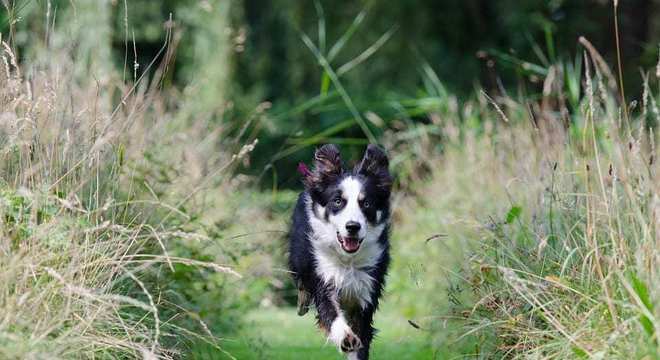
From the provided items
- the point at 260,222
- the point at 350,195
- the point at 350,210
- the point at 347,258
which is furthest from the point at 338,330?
the point at 260,222

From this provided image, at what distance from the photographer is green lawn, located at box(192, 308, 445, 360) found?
7.68 meters

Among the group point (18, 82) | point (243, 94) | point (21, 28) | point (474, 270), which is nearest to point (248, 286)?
point (474, 270)

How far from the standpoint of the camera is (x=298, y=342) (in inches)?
372

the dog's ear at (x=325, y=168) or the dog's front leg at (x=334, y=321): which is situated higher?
the dog's ear at (x=325, y=168)

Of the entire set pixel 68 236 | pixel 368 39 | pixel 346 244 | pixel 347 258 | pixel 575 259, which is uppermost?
pixel 68 236

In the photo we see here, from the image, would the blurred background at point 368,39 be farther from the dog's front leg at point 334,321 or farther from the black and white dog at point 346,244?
the dog's front leg at point 334,321

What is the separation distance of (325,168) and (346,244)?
2.28 ft

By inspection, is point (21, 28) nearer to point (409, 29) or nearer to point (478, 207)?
point (409, 29)

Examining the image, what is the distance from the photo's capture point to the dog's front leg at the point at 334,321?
668 cm

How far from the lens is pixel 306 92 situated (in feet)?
70.9

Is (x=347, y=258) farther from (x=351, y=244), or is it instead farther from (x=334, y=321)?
(x=334, y=321)

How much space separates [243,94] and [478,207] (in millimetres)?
11666

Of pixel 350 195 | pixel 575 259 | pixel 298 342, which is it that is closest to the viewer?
pixel 575 259

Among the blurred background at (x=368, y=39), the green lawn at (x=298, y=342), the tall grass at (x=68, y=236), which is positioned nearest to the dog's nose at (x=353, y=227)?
the green lawn at (x=298, y=342)
